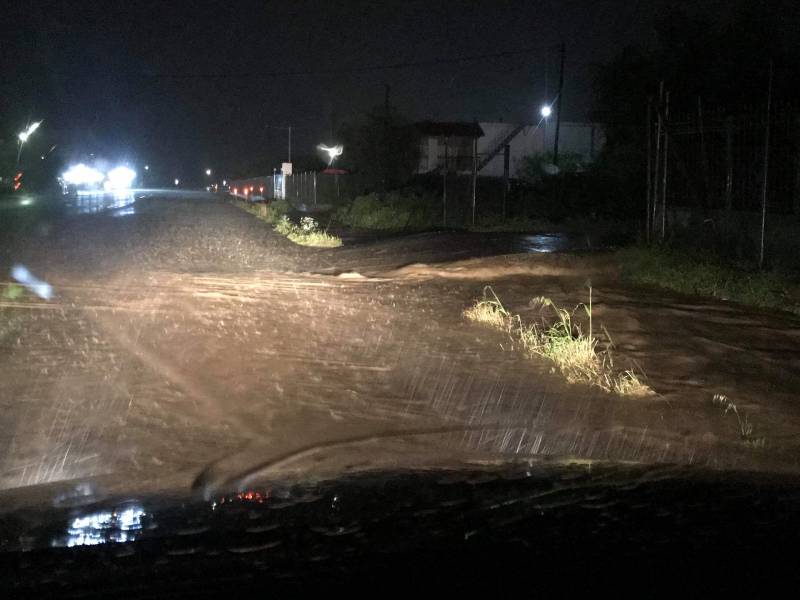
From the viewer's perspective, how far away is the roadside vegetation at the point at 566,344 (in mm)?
9625

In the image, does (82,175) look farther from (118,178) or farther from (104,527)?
(104,527)

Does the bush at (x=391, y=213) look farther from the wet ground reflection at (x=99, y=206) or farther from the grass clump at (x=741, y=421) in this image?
the grass clump at (x=741, y=421)

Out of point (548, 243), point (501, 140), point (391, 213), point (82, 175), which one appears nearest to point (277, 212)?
point (391, 213)

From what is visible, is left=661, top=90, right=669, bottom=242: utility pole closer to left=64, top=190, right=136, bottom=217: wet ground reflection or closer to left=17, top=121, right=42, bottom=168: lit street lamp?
left=64, top=190, right=136, bottom=217: wet ground reflection

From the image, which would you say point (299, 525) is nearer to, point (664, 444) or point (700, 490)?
point (700, 490)

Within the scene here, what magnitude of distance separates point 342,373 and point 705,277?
24.6 ft

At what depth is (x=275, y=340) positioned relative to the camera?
39.0ft

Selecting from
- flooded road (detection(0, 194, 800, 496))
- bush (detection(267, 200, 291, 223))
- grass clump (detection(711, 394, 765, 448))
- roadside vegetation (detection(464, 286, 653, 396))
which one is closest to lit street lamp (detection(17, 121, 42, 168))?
bush (detection(267, 200, 291, 223))

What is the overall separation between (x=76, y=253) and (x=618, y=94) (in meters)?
23.6

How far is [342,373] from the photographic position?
10.2 meters

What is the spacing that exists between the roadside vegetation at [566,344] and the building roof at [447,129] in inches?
2289

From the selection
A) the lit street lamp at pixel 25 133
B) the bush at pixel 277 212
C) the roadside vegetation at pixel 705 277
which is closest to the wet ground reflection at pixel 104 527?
the roadside vegetation at pixel 705 277

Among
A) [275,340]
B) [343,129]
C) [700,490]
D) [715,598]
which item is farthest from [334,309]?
[343,129]

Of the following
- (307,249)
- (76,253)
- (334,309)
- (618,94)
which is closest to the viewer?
(334,309)
